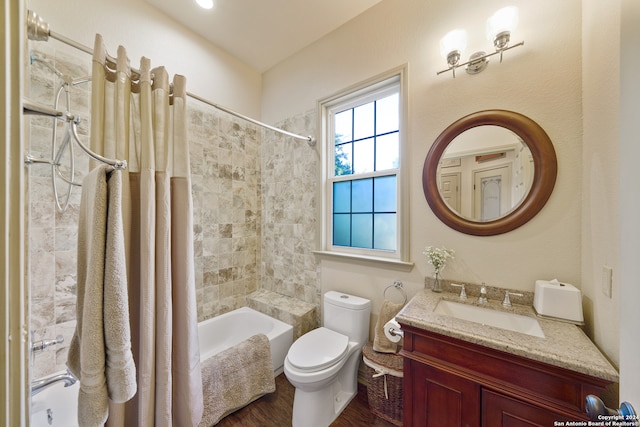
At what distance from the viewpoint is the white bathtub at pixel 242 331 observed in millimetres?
1871

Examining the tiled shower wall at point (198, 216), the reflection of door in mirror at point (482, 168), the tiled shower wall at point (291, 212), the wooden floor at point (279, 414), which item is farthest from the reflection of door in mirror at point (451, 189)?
the tiled shower wall at point (198, 216)

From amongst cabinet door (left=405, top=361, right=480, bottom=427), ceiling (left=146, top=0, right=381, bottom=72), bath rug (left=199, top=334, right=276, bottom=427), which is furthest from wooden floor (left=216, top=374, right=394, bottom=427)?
ceiling (left=146, top=0, right=381, bottom=72)

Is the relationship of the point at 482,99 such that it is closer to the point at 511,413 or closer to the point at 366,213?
the point at 366,213

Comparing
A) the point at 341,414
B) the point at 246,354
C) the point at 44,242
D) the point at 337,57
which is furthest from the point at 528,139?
the point at 44,242

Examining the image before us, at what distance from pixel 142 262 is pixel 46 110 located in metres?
0.56

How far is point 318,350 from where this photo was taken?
1542 mm

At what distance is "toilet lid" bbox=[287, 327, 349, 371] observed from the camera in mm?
1393

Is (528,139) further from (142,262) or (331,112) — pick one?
(142,262)

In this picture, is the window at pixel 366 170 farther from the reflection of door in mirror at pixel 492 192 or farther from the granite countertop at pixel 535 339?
the granite countertop at pixel 535 339

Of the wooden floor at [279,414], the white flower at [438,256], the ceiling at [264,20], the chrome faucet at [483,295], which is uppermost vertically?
the ceiling at [264,20]

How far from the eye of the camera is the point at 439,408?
1030mm

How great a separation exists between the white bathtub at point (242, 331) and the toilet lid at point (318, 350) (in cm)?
34

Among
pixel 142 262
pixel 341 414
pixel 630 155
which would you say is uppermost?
pixel 630 155

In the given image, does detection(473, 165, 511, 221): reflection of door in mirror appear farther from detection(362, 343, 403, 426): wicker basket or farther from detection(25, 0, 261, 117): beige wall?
detection(25, 0, 261, 117): beige wall
